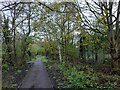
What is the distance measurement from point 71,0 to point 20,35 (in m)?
10.4

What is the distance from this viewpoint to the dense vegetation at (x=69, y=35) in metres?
9.10

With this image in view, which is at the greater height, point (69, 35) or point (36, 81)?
point (69, 35)

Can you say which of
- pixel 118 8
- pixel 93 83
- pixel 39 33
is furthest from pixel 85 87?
pixel 39 33

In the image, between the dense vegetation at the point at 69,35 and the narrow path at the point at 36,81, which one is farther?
the narrow path at the point at 36,81

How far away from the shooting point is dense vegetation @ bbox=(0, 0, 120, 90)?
9102 mm

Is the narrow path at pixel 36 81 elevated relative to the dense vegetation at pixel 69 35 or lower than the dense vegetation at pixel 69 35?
lower

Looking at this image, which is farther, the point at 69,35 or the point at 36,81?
the point at 69,35

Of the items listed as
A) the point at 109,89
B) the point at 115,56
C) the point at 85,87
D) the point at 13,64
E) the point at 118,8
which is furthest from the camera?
the point at 13,64

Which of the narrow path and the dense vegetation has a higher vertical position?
the dense vegetation

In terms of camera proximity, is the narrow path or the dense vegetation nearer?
the dense vegetation

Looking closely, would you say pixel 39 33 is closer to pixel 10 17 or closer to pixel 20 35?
pixel 20 35

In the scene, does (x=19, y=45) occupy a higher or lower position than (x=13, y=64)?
higher

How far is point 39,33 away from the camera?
20.3 m

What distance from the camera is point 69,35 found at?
18.1m
